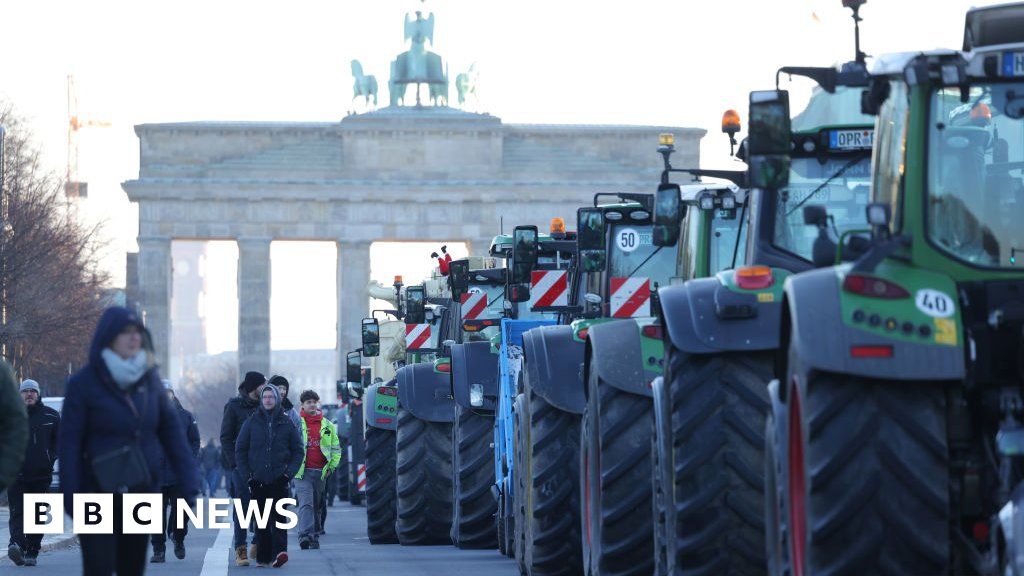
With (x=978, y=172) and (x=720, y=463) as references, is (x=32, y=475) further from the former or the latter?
(x=978, y=172)

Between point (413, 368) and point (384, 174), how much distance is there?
248 feet

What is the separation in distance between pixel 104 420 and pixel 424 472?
11.3 m

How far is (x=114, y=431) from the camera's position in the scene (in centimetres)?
1007

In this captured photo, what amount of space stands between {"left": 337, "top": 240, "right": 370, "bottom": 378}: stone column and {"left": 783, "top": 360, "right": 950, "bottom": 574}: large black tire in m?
89.6

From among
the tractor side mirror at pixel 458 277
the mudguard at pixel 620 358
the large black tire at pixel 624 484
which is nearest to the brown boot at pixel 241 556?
the tractor side mirror at pixel 458 277

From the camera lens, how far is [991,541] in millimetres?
7629

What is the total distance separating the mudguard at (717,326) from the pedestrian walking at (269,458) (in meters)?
9.30

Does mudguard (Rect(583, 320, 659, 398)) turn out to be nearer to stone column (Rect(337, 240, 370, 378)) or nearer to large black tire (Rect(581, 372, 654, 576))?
large black tire (Rect(581, 372, 654, 576))

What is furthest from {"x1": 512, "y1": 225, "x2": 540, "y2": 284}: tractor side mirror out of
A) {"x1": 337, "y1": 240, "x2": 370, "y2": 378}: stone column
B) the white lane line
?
{"x1": 337, "y1": 240, "x2": 370, "y2": 378}: stone column

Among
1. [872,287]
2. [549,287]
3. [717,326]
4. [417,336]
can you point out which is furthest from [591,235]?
[417,336]

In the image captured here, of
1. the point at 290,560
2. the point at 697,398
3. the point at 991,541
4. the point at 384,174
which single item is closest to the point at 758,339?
the point at 697,398

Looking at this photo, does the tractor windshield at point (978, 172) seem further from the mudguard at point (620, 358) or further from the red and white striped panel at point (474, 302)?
the red and white striped panel at point (474, 302)

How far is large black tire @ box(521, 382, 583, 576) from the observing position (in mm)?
14312

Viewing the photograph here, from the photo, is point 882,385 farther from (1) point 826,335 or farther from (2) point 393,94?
(2) point 393,94
